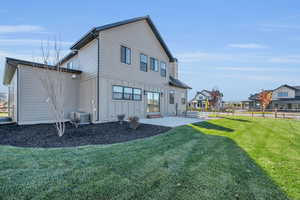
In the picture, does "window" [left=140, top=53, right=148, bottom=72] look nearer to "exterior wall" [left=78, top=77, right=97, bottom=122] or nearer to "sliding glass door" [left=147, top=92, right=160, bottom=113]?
"sliding glass door" [left=147, top=92, right=160, bottom=113]

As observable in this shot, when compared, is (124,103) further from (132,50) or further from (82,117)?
(132,50)

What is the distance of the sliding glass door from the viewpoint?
12.3 metres

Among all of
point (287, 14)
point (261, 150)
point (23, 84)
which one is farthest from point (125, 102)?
point (287, 14)

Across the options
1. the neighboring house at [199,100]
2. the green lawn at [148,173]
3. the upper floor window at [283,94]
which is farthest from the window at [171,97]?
the upper floor window at [283,94]

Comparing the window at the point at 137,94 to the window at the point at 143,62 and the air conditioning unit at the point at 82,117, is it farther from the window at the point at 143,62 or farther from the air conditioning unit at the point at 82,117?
the air conditioning unit at the point at 82,117

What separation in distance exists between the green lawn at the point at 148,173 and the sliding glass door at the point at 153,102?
8067 millimetres

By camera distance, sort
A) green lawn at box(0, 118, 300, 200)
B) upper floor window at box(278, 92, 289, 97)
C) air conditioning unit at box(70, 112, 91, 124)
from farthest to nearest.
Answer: upper floor window at box(278, 92, 289, 97) < air conditioning unit at box(70, 112, 91, 124) < green lawn at box(0, 118, 300, 200)

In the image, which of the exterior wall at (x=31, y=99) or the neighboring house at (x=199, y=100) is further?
the neighboring house at (x=199, y=100)

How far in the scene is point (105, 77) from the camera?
912 centimetres

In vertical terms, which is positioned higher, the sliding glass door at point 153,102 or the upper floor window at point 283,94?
the upper floor window at point 283,94

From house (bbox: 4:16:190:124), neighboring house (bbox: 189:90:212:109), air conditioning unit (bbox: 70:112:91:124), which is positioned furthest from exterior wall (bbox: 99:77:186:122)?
neighboring house (bbox: 189:90:212:109)

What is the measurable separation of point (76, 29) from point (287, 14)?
17518 millimetres

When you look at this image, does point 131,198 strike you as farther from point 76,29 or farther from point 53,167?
point 76,29

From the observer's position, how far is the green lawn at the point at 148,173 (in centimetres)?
214
